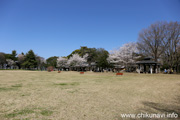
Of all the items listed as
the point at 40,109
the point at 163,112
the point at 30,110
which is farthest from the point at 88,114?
the point at 163,112

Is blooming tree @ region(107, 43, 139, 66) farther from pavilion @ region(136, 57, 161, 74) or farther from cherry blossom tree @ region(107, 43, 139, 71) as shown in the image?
pavilion @ region(136, 57, 161, 74)

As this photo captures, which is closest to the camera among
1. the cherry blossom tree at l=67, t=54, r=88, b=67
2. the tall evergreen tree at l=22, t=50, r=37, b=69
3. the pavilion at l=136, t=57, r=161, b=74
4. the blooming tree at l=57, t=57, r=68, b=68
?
the pavilion at l=136, t=57, r=161, b=74

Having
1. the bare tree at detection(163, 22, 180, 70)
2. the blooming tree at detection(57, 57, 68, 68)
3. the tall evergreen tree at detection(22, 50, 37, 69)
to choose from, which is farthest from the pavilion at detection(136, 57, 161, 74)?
the tall evergreen tree at detection(22, 50, 37, 69)

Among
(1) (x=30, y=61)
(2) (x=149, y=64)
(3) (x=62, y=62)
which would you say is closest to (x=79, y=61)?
(3) (x=62, y=62)

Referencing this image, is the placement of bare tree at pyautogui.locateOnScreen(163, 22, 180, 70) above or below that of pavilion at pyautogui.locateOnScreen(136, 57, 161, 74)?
above

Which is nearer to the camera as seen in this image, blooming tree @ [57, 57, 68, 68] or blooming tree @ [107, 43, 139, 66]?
blooming tree @ [107, 43, 139, 66]

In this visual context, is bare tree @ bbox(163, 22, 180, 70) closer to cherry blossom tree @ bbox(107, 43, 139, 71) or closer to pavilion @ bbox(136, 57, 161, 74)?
pavilion @ bbox(136, 57, 161, 74)

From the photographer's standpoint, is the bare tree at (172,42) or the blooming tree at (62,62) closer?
the bare tree at (172,42)

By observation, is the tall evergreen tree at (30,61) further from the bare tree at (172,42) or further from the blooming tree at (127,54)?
the bare tree at (172,42)

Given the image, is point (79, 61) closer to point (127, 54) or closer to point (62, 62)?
point (62, 62)

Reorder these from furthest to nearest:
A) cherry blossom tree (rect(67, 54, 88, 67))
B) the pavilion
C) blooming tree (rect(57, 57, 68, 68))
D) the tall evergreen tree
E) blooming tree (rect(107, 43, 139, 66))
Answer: blooming tree (rect(57, 57, 68, 68)) < the tall evergreen tree < cherry blossom tree (rect(67, 54, 88, 67)) < blooming tree (rect(107, 43, 139, 66)) < the pavilion

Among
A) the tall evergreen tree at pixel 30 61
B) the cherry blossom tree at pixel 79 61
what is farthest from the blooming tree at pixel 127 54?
the tall evergreen tree at pixel 30 61

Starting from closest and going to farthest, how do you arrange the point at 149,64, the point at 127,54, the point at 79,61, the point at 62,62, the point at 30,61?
the point at 149,64
the point at 127,54
the point at 79,61
the point at 30,61
the point at 62,62

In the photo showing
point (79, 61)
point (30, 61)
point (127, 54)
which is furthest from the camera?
point (30, 61)
